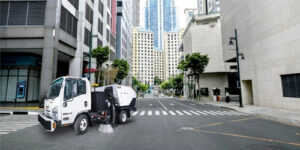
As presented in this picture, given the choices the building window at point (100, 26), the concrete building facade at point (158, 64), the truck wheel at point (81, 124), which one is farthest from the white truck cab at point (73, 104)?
the concrete building facade at point (158, 64)

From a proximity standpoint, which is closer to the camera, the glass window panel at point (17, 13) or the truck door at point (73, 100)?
the truck door at point (73, 100)

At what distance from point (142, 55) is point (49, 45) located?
408 ft

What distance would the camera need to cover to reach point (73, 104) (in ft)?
21.3

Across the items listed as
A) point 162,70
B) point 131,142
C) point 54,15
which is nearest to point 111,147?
point 131,142

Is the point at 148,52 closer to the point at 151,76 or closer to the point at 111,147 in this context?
the point at 151,76

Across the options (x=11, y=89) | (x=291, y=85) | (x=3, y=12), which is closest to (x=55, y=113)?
(x=3, y=12)

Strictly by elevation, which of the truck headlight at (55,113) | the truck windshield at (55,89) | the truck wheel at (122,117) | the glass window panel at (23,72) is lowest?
the truck wheel at (122,117)

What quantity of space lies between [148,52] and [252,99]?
408 ft

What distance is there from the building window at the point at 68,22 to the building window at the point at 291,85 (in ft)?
86.1

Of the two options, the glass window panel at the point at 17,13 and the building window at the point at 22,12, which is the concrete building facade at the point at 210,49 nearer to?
the building window at the point at 22,12

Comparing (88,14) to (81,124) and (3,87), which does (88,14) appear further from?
(81,124)

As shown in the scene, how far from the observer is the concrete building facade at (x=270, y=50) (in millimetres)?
13531

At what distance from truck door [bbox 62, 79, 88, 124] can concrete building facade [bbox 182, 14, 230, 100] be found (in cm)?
4019

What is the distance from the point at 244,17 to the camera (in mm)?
20844
